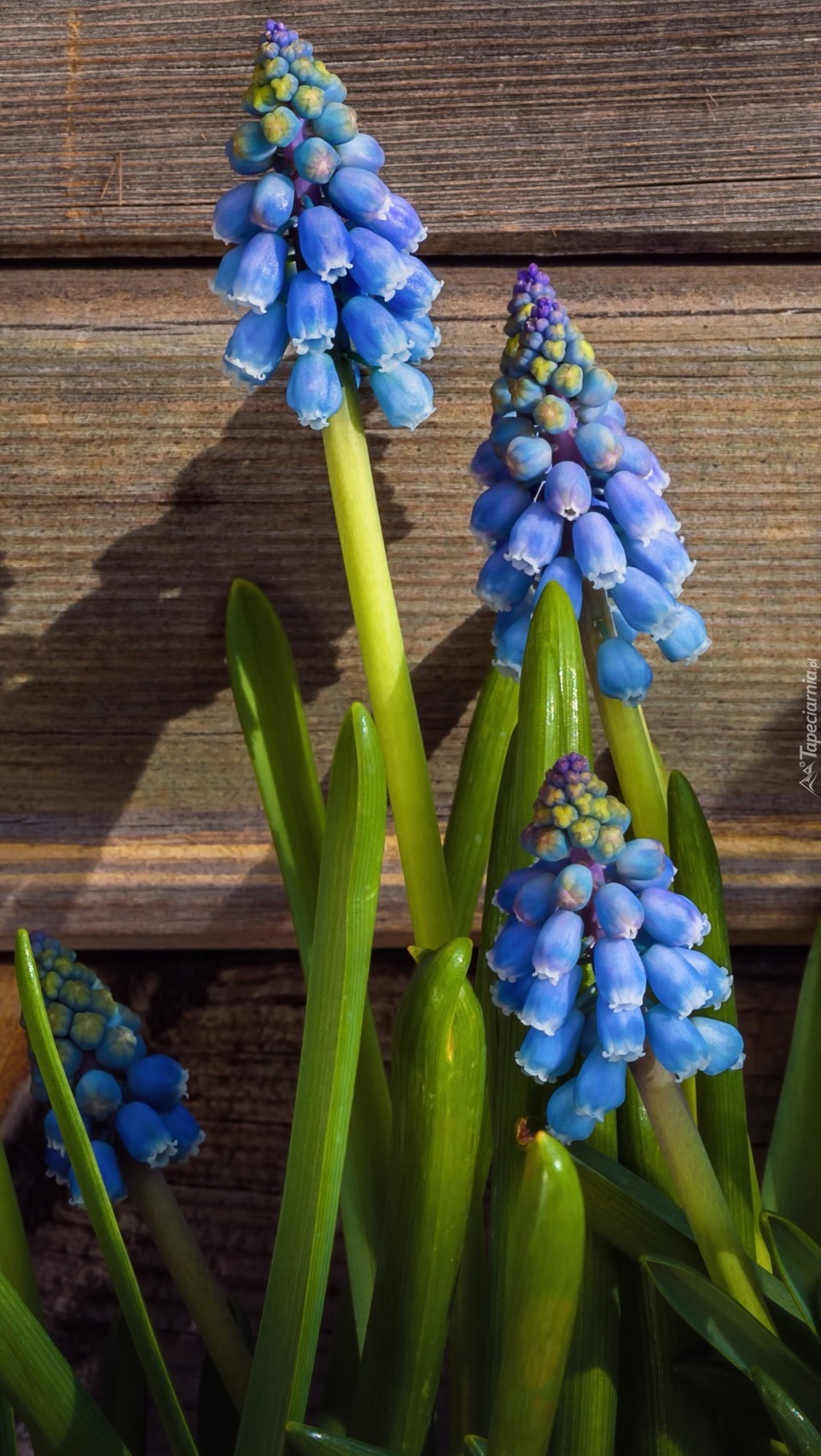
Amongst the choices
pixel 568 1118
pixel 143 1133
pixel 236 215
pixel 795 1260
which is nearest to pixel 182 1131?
pixel 143 1133

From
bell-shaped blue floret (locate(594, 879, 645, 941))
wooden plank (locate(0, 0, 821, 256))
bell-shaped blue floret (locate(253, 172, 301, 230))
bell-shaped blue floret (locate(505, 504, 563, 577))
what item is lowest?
bell-shaped blue floret (locate(594, 879, 645, 941))

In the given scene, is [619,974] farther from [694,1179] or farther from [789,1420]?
[789,1420]

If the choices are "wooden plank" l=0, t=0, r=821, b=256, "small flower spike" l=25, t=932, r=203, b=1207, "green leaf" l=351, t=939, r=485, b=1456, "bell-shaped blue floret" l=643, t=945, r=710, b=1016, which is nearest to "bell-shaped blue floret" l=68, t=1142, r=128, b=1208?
"small flower spike" l=25, t=932, r=203, b=1207

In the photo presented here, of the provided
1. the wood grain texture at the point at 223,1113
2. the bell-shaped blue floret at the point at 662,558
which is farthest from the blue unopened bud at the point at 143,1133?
the bell-shaped blue floret at the point at 662,558

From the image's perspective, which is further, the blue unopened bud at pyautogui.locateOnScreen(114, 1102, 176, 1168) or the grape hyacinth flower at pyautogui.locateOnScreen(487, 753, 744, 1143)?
the blue unopened bud at pyautogui.locateOnScreen(114, 1102, 176, 1168)

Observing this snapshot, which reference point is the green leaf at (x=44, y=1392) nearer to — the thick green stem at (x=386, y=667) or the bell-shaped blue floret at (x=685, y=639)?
the thick green stem at (x=386, y=667)

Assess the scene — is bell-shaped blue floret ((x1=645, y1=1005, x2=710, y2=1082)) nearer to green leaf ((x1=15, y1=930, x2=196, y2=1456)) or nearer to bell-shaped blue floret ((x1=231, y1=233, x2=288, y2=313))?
green leaf ((x1=15, y1=930, x2=196, y2=1456))

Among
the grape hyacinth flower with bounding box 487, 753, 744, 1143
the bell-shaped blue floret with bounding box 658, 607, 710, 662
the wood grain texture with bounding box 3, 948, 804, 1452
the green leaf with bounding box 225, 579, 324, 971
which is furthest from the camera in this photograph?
the wood grain texture with bounding box 3, 948, 804, 1452
